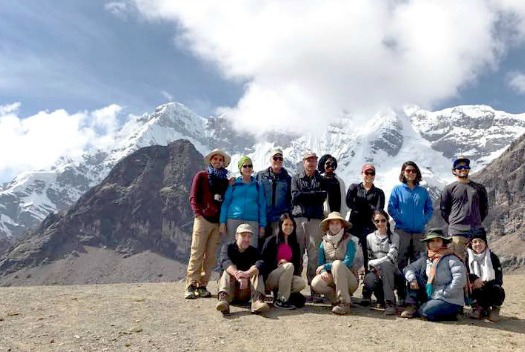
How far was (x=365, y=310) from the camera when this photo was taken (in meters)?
12.0

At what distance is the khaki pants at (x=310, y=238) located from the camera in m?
13.0

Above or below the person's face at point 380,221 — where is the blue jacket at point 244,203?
above

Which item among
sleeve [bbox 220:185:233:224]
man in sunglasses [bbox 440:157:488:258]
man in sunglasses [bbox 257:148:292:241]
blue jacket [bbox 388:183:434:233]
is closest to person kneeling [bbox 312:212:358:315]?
man in sunglasses [bbox 257:148:292:241]

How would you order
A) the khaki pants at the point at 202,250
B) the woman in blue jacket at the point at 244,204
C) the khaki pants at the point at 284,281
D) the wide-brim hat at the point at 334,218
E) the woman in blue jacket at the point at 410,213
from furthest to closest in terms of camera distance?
the khaki pants at the point at 202,250 → the woman in blue jacket at the point at 244,204 → the woman in blue jacket at the point at 410,213 → the wide-brim hat at the point at 334,218 → the khaki pants at the point at 284,281

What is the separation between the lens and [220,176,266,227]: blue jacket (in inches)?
511

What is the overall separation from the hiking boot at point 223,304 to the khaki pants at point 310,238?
2475 millimetres

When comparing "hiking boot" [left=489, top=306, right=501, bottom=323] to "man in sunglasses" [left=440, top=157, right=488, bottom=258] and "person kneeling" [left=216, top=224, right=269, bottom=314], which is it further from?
"person kneeling" [left=216, top=224, right=269, bottom=314]

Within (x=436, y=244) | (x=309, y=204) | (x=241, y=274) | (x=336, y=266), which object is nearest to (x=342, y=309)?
(x=336, y=266)

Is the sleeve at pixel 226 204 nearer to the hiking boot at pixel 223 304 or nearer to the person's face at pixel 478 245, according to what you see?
the hiking boot at pixel 223 304

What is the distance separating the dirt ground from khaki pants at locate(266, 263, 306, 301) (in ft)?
1.62

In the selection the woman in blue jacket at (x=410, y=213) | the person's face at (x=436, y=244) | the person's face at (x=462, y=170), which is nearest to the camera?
the person's face at (x=436, y=244)

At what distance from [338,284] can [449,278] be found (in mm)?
2484

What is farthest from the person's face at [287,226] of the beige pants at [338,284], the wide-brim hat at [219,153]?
the wide-brim hat at [219,153]

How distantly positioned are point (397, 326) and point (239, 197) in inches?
201
